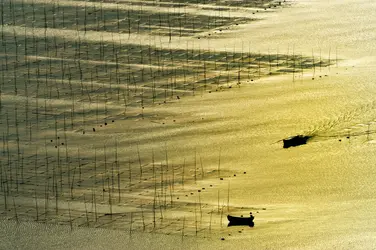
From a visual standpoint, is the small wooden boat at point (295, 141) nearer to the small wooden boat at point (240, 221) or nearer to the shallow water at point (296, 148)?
the shallow water at point (296, 148)

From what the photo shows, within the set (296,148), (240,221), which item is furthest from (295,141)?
(240,221)

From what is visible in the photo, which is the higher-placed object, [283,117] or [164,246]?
[283,117]

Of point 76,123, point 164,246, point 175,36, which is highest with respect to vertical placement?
point 175,36

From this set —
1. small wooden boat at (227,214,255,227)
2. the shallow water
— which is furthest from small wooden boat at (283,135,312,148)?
small wooden boat at (227,214,255,227)

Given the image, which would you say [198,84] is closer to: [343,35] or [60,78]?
[60,78]

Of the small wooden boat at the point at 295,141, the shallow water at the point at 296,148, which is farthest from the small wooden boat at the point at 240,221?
the small wooden boat at the point at 295,141

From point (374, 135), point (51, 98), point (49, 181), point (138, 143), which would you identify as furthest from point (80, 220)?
point (374, 135)
